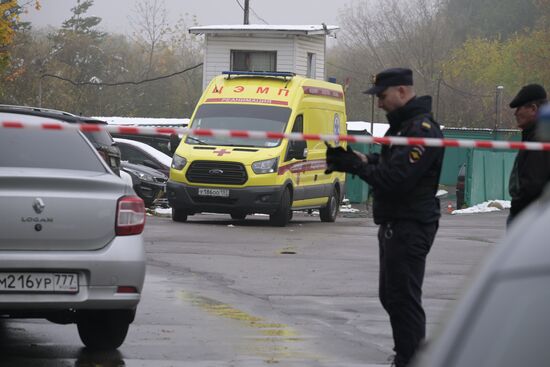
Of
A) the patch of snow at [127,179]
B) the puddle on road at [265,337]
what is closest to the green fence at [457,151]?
the patch of snow at [127,179]

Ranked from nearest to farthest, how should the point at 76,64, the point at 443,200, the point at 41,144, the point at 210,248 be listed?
1. the point at 41,144
2. the point at 210,248
3. the point at 443,200
4. the point at 76,64

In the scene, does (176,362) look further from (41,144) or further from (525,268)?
(525,268)

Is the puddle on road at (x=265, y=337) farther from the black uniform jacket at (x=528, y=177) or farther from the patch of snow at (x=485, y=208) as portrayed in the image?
the patch of snow at (x=485, y=208)

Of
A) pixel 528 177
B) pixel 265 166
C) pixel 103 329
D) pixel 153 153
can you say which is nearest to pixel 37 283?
pixel 103 329

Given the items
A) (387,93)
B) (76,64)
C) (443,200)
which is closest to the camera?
(387,93)

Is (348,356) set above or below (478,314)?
below

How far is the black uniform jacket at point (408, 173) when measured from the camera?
266 inches

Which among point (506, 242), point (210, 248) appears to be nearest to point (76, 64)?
point (210, 248)

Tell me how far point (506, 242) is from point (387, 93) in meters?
4.73

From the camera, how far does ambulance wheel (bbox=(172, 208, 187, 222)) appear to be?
21.6 metres

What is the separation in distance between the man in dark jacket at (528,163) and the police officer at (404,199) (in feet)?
2.28

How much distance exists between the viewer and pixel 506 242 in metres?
2.32

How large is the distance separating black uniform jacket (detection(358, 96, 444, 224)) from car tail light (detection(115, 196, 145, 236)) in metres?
1.66

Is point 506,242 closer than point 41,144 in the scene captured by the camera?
Yes
